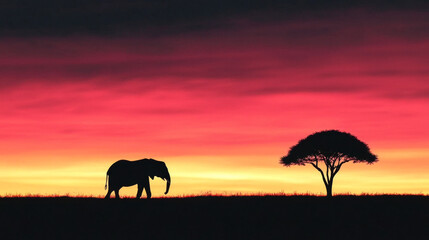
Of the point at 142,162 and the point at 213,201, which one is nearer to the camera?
the point at 213,201

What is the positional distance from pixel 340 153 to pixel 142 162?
82.4ft

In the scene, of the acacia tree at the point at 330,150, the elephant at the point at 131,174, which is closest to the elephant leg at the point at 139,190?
the elephant at the point at 131,174

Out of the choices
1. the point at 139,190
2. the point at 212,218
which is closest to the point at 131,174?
the point at 139,190

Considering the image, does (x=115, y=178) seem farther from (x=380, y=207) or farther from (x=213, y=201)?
(x=380, y=207)

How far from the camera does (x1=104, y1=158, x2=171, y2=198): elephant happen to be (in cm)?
3969

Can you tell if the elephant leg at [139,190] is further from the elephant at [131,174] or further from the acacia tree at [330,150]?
the acacia tree at [330,150]

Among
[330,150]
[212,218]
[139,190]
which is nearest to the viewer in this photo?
[212,218]

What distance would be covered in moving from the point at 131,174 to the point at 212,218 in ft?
38.4

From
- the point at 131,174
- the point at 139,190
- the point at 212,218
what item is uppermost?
the point at 131,174

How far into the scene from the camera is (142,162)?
40.8 m

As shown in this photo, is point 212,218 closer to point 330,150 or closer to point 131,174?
point 131,174

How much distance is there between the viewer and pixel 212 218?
29359mm

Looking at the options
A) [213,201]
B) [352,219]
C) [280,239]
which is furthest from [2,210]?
[352,219]

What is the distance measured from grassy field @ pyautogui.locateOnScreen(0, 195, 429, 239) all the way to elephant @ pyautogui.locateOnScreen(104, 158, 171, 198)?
108 inches
